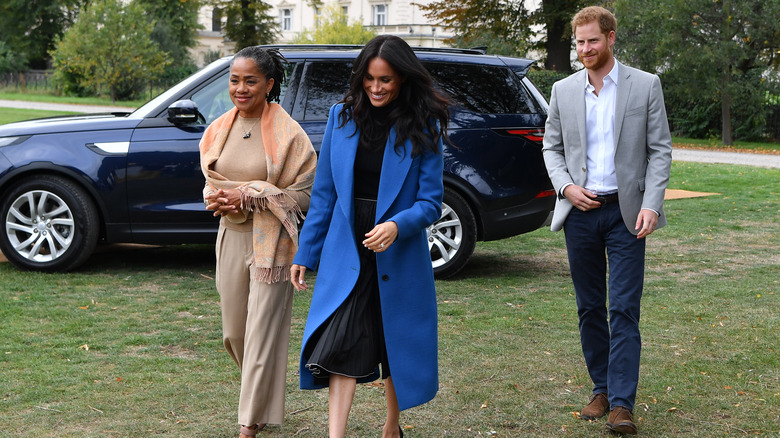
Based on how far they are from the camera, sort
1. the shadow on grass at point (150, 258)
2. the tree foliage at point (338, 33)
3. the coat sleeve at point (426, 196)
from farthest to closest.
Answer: the tree foliage at point (338, 33)
the shadow on grass at point (150, 258)
the coat sleeve at point (426, 196)

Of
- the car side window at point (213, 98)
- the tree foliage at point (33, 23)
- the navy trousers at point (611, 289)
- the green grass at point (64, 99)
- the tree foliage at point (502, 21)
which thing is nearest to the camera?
the navy trousers at point (611, 289)

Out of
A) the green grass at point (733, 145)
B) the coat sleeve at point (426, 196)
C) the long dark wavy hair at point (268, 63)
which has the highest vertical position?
the long dark wavy hair at point (268, 63)

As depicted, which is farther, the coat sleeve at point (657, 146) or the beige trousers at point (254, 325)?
the coat sleeve at point (657, 146)

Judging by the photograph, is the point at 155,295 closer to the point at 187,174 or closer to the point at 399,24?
the point at 187,174

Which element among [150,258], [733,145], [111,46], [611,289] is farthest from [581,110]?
[111,46]

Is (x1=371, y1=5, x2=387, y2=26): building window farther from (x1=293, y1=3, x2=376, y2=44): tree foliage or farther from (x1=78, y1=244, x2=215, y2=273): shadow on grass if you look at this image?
(x1=78, y1=244, x2=215, y2=273): shadow on grass

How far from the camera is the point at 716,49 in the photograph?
86.8 ft

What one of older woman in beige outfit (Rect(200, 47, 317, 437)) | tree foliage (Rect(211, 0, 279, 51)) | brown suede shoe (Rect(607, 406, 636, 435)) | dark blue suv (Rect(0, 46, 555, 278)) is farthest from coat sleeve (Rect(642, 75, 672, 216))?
tree foliage (Rect(211, 0, 279, 51))

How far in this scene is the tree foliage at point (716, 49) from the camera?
2641 centimetres

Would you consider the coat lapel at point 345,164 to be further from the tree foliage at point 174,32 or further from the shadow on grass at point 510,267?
the tree foliage at point 174,32

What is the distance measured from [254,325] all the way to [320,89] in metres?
4.02

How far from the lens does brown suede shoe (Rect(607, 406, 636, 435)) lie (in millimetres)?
4242

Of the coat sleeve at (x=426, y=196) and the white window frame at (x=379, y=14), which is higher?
the white window frame at (x=379, y=14)

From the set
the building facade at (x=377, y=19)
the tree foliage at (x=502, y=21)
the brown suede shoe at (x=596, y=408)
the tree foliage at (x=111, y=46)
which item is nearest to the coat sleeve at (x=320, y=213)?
the brown suede shoe at (x=596, y=408)
